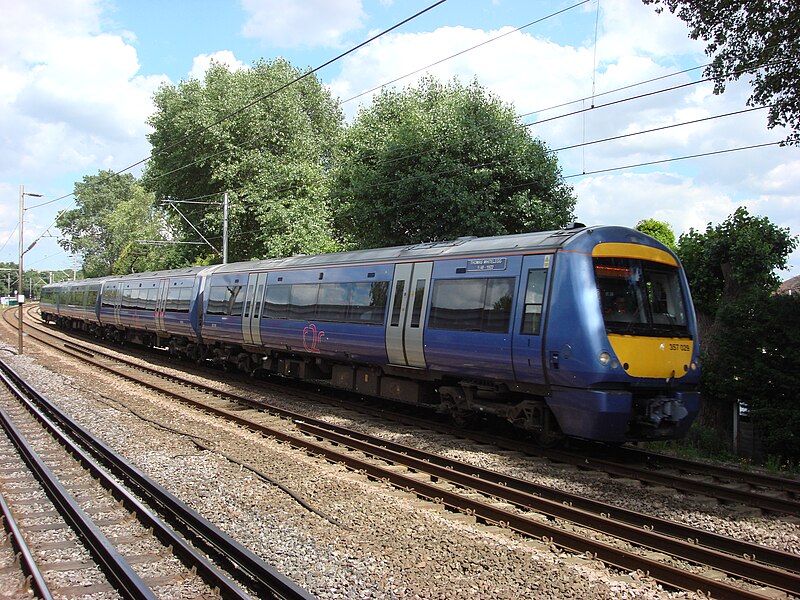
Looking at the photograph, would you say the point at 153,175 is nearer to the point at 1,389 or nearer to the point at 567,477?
the point at 1,389

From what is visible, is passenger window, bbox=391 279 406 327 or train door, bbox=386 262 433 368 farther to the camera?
passenger window, bbox=391 279 406 327

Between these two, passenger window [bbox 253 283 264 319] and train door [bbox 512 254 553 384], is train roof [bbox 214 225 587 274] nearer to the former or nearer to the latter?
train door [bbox 512 254 553 384]

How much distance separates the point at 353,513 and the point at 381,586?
6.41 feet

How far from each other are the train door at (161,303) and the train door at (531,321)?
17551 millimetres

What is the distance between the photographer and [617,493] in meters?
8.18

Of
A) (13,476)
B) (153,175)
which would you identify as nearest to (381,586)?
(13,476)

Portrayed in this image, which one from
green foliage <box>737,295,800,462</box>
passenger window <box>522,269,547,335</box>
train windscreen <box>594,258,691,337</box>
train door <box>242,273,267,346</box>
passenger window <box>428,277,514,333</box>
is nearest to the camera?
train windscreen <box>594,258,691,337</box>

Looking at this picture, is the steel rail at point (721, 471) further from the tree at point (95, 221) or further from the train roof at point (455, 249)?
the tree at point (95, 221)

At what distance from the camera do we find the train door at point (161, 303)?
2472 centimetres

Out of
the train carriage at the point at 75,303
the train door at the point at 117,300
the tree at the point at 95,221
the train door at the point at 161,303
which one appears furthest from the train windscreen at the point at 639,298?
the tree at the point at 95,221

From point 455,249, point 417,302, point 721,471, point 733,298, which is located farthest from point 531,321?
point 733,298

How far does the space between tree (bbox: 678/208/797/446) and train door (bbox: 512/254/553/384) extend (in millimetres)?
5786

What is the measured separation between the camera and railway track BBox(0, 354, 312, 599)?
18.6 feet

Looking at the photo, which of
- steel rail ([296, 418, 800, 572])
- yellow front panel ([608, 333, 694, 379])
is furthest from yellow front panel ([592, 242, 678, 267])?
steel rail ([296, 418, 800, 572])
